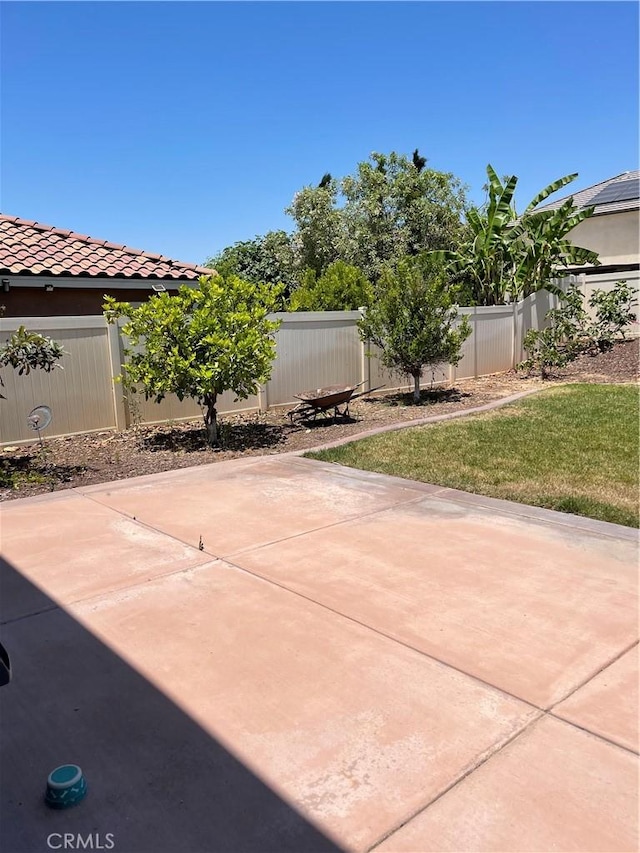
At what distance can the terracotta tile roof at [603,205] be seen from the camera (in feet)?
80.0

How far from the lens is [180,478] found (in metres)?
7.79

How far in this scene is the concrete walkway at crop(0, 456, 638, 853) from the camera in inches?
95.7

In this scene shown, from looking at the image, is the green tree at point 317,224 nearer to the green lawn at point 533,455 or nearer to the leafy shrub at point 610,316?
the leafy shrub at point 610,316

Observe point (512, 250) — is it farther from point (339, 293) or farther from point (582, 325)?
point (339, 293)

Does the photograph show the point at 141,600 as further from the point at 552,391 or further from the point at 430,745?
the point at 552,391

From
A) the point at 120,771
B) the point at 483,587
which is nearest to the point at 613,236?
the point at 483,587

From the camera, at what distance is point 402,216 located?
28.0 m

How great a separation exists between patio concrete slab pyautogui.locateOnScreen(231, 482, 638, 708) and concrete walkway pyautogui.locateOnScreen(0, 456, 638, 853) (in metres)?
0.02

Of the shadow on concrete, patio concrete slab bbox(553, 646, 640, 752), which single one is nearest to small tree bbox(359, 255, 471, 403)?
patio concrete slab bbox(553, 646, 640, 752)

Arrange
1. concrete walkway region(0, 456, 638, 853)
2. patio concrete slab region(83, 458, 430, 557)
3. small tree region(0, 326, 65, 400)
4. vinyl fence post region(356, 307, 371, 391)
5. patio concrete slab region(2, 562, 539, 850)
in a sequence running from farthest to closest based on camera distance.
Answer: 1. vinyl fence post region(356, 307, 371, 391)
2. small tree region(0, 326, 65, 400)
3. patio concrete slab region(83, 458, 430, 557)
4. patio concrete slab region(2, 562, 539, 850)
5. concrete walkway region(0, 456, 638, 853)

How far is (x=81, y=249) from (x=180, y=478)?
7604 millimetres

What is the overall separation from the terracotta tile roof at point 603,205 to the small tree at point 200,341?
66.1 feet

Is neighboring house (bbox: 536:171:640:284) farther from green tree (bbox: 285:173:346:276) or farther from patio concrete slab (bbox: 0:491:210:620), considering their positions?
patio concrete slab (bbox: 0:491:210:620)

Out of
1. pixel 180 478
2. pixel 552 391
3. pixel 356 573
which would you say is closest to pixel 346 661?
pixel 356 573
